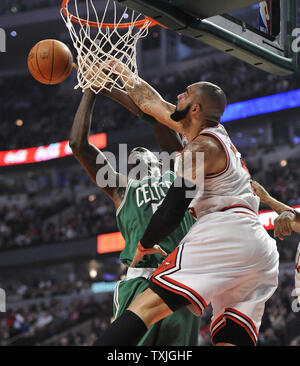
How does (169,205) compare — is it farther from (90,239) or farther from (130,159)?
(90,239)

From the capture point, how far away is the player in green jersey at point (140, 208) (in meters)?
3.52

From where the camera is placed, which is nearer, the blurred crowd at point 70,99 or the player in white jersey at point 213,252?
the player in white jersey at point 213,252

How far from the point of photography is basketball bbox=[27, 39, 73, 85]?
4.04 metres

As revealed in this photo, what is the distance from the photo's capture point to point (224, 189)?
315 centimetres

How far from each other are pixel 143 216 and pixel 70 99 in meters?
19.8

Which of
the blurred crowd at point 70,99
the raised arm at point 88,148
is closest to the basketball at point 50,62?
the raised arm at point 88,148

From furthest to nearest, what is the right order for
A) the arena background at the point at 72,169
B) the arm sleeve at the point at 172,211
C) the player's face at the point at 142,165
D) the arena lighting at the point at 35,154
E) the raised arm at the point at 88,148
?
the arena lighting at the point at 35,154
the arena background at the point at 72,169
the player's face at the point at 142,165
the raised arm at the point at 88,148
the arm sleeve at the point at 172,211

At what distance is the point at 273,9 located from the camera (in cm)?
381

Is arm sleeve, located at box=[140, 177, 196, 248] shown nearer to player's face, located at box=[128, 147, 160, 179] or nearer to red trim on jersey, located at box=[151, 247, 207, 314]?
red trim on jersey, located at box=[151, 247, 207, 314]

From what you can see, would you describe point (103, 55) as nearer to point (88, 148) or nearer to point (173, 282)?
point (88, 148)

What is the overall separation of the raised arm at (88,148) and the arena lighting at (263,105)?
44.5 feet

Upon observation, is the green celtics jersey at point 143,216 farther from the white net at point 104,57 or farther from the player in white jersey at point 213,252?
the white net at point 104,57

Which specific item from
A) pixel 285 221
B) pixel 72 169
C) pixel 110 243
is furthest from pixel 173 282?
pixel 72 169

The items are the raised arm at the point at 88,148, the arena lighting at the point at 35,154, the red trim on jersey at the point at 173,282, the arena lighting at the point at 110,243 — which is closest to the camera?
the red trim on jersey at the point at 173,282
